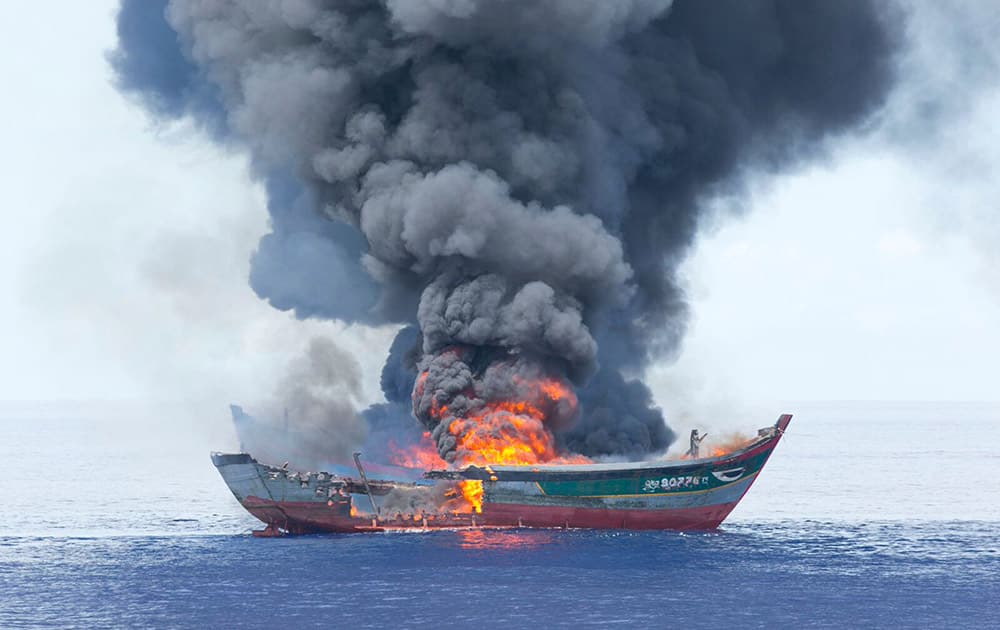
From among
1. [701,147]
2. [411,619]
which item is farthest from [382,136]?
[411,619]

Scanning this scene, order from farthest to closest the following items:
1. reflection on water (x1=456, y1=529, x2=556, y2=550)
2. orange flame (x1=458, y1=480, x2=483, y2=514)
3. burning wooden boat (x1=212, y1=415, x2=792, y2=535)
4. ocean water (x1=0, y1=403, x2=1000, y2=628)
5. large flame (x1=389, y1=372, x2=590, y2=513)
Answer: large flame (x1=389, y1=372, x2=590, y2=513)
orange flame (x1=458, y1=480, x2=483, y2=514)
burning wooden boat (x1=212, y1=415, x2=792, y2=535)
reflection on water (x1=456, y1=529, x2=556, y2=550)
ocean water (x1=0, y1=403, x2=1000, y2=628)

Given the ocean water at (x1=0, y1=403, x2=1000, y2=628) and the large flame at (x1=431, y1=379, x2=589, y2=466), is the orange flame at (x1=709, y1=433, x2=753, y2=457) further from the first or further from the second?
the large flame at (x1=431, y1=379, x2=589, y2=466)

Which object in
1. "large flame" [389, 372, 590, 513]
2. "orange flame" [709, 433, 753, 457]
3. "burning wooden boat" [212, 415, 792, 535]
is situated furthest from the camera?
"large flame" [389, 372, 590, 513]

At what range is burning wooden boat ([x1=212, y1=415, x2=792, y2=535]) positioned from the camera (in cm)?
9312

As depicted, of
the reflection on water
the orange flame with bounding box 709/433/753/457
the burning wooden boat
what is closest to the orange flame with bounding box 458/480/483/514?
the burning wooden boat

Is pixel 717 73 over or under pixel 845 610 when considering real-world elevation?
over

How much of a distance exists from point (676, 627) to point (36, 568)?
4581cm

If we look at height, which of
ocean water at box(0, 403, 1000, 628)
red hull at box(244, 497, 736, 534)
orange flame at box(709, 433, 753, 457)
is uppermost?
orange flame at box(709, 433, 753, 457)

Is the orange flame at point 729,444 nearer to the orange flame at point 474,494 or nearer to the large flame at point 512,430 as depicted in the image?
the large flame at point 512,430

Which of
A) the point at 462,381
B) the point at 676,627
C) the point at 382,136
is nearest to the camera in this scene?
the point at 676,627

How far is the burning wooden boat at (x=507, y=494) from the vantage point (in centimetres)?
9312

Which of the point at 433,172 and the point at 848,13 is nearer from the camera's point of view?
the point at 433,172

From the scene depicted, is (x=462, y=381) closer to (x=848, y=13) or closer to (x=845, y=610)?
(x=845, y=610)

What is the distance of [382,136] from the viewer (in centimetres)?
11062
